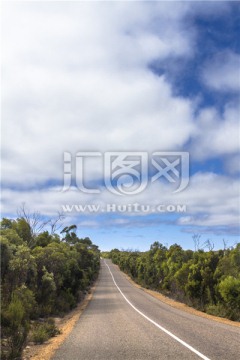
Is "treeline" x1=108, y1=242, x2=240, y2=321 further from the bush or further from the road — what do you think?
the bush

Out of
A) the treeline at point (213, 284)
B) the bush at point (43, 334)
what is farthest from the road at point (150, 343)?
the treeline at point (213, 284)

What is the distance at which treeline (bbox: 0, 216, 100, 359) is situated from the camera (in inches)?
428

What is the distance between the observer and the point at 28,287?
20.3 meters

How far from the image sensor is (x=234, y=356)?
9.23m

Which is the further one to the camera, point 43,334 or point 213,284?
point 213,284

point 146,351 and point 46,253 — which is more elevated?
point 46,253

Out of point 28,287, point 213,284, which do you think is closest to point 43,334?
point 28,287

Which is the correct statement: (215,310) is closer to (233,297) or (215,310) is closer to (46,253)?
(233,297)

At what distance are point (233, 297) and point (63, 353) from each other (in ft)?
46.0

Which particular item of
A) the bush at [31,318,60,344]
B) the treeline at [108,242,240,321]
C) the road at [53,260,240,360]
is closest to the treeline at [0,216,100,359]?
the bush at [31,318,60,344]

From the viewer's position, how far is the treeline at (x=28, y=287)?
1088 centimetres

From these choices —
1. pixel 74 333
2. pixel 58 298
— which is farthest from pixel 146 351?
pixel 58 298

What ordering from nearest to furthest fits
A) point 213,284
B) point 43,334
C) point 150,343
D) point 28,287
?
point 150,343 < point 43,334 < point 28,287 < point 213,284

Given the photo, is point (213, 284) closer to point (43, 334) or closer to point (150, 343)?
point (43, 334)
